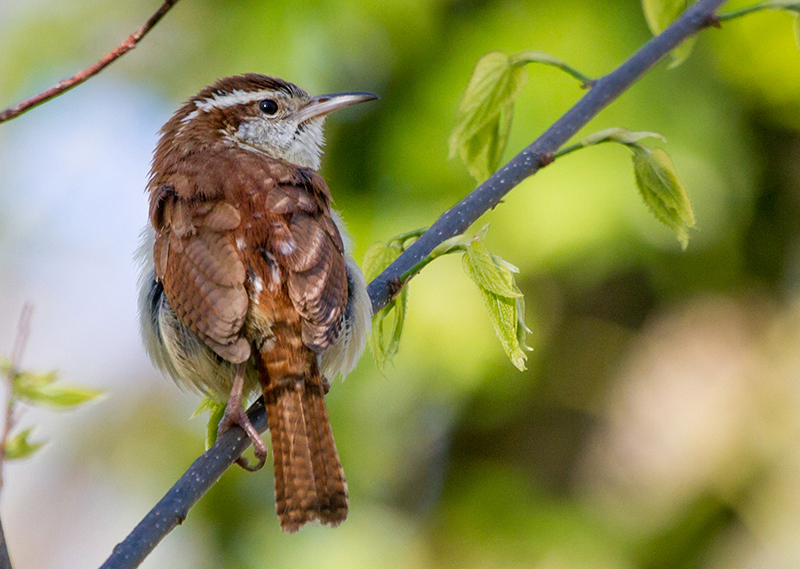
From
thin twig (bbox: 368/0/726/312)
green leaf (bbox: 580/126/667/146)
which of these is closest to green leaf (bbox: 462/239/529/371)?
thin twig (bbox: 368/0/726/312)

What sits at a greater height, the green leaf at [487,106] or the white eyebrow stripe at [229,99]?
the green leaf at [487,106]

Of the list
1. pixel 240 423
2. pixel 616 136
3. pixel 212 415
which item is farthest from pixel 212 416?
pixel 616 136

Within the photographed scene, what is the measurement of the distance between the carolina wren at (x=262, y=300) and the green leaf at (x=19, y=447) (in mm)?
541

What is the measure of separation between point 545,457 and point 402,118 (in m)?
2.69

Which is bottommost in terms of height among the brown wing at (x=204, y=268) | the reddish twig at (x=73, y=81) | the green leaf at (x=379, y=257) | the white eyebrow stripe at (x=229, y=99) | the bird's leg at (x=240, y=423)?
the bird's leg at (x=240, y=423)

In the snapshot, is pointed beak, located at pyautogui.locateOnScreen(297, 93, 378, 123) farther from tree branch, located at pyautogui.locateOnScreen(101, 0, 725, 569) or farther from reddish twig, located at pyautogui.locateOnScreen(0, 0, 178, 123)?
reddish twig, located at pyautogui.locateOnScreen(0, 0, 178, 123)

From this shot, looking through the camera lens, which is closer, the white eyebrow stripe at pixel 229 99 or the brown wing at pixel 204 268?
the brown wing at pixel 204 268

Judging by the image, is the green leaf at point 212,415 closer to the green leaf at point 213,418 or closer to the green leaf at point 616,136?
the green leaf at point 213,418

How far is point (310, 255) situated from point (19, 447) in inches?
42.3

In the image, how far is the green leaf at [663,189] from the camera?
2055 millimetres

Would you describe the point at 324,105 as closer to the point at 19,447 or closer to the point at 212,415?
the point at 212,415

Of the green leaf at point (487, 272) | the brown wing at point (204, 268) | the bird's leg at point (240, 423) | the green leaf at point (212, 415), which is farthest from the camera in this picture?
the brown wing at point (204, 268)

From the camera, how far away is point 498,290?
1.91 metres

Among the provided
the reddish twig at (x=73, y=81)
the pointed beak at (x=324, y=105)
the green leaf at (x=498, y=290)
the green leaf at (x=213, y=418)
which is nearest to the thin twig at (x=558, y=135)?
the green leaf at (x=498, y=290)
